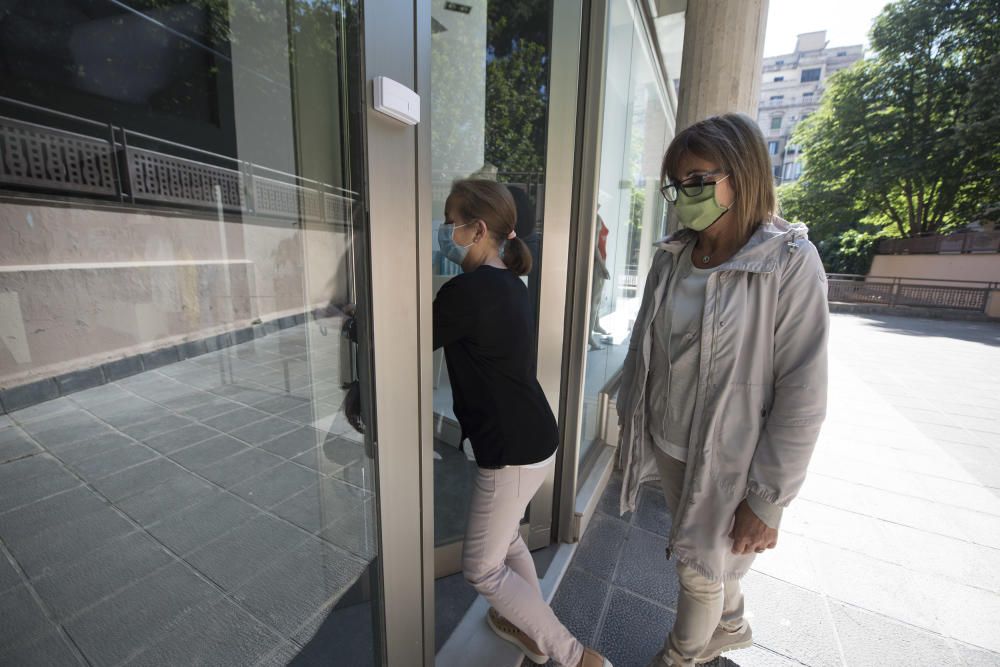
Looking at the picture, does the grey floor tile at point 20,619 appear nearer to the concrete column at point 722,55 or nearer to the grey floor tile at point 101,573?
the grey floor tile at point 101,573

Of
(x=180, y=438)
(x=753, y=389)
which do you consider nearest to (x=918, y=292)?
(x=753, y=389)

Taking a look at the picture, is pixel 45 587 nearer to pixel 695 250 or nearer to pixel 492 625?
pixel 492 625

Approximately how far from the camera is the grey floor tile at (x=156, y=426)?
277cm

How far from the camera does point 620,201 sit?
13.7 feet

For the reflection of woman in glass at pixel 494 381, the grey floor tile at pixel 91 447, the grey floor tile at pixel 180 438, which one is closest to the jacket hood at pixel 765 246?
the reflection of woman in glass at pixel 494 381

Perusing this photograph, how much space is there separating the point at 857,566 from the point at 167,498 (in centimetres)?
414

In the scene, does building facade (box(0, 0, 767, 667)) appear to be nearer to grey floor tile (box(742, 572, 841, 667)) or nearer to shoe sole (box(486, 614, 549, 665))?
shoe sole (box(486, 614, 549, 665))

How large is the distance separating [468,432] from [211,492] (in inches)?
79.7

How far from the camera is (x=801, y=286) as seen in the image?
131 centimetres

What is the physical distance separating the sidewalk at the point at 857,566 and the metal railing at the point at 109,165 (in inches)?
112

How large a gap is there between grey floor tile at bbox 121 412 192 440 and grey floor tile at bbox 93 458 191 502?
183 millimetres

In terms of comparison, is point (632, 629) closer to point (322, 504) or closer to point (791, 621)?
point (791, 621)

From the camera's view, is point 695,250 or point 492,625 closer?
point 695,250

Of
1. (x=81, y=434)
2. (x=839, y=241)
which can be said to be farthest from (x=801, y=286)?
(x=839, y=241)
